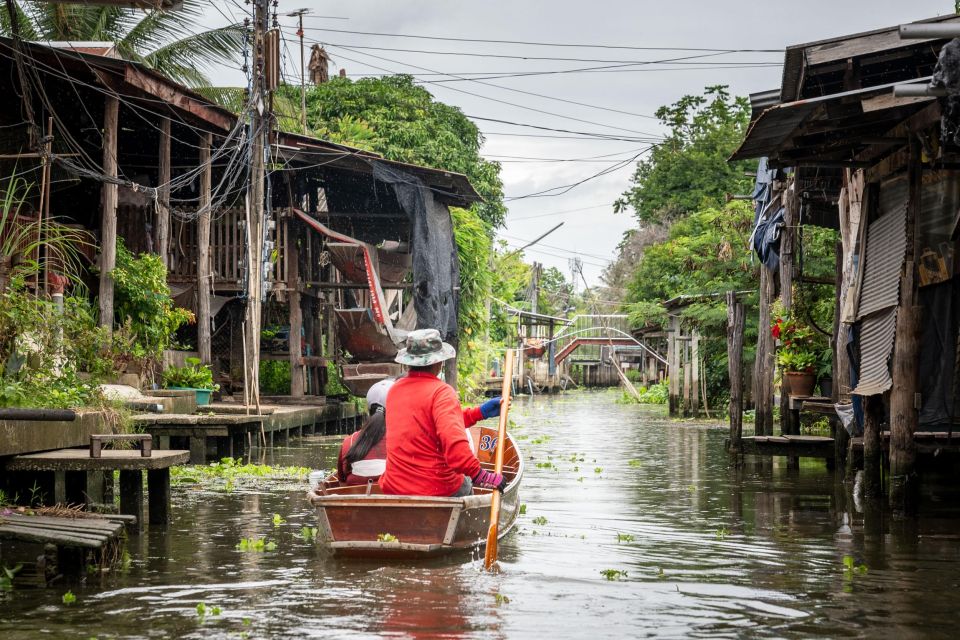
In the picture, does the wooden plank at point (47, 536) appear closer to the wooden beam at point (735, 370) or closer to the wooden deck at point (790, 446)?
the wooden deck at point (790, 446)

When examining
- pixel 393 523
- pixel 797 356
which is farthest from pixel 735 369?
pixel 393 523

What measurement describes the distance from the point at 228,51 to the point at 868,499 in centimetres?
1882

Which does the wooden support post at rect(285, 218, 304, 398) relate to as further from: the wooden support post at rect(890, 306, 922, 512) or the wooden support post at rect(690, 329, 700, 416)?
the wooden support post at rect(890, 306, 922, 512)

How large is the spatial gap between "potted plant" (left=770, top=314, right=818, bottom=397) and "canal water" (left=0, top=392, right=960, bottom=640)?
347 cm

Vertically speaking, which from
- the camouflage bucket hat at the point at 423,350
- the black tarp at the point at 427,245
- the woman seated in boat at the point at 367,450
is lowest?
the woman seated in boat at the point at 367,450

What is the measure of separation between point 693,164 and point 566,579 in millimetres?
33188

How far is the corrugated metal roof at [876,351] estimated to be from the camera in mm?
11086

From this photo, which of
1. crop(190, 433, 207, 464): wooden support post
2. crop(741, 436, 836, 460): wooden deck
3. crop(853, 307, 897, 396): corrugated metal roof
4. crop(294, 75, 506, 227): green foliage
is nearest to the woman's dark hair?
crop(853, 307, 897, 396): corrugated metal roof

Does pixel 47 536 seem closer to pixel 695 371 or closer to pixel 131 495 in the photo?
pixel 131 495

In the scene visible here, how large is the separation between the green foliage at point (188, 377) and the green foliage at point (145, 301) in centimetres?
50

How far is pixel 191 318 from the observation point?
1784 centimetres

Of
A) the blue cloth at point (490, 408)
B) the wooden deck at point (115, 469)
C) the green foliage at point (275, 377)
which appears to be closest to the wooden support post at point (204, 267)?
the green foliage at point (275, 377)

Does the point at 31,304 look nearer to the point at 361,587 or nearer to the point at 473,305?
the point at 361,587

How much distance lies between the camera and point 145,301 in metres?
16.3
